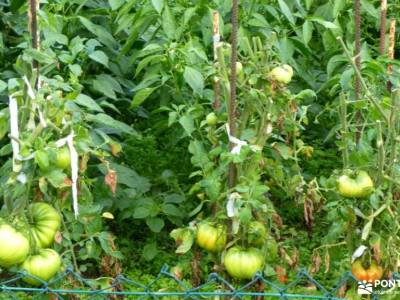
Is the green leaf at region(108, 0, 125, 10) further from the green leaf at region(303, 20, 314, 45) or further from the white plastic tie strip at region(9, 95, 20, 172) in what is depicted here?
the white plastic tie strip at region(9, 95, 20, 172)

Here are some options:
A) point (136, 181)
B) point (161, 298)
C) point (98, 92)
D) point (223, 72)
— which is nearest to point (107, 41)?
point (98, 92)

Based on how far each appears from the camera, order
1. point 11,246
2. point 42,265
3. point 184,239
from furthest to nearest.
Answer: point 184,239 → point 42,265 → point 11,246

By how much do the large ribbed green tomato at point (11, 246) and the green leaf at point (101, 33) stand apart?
46.5 inches

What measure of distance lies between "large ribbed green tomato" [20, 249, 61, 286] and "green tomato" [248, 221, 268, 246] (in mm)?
610

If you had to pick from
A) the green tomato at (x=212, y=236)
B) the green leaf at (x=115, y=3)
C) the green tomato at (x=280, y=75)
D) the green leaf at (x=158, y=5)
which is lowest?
the green tomato at (x=212, y=236)

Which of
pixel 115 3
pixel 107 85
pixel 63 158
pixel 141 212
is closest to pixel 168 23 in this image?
pixel 115 3

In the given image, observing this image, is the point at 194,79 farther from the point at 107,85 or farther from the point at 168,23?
the point at 107,85

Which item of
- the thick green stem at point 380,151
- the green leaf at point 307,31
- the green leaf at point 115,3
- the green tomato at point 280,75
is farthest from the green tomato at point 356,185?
the green leaf at point 115,3

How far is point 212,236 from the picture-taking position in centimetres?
283

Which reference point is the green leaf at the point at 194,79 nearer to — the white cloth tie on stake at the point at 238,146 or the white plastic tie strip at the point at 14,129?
the white cloth tie on stake at the point at 238,146

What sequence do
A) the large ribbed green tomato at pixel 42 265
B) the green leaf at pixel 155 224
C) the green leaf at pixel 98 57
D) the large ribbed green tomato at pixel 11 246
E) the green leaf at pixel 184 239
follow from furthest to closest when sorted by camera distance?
1. the green leaf at pixel 155 224
2. the green leaf at pixel 98 57
3. the green leaf at pixel 184 239
4. the large ribbed green tomato at pixel 42 265
5. the large ribbed green tomato at pixel 11 246

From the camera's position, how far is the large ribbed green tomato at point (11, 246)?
2.52 metres

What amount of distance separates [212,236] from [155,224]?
75 cm

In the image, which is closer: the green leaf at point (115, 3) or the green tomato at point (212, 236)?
the green tomato at point (212, 236)
